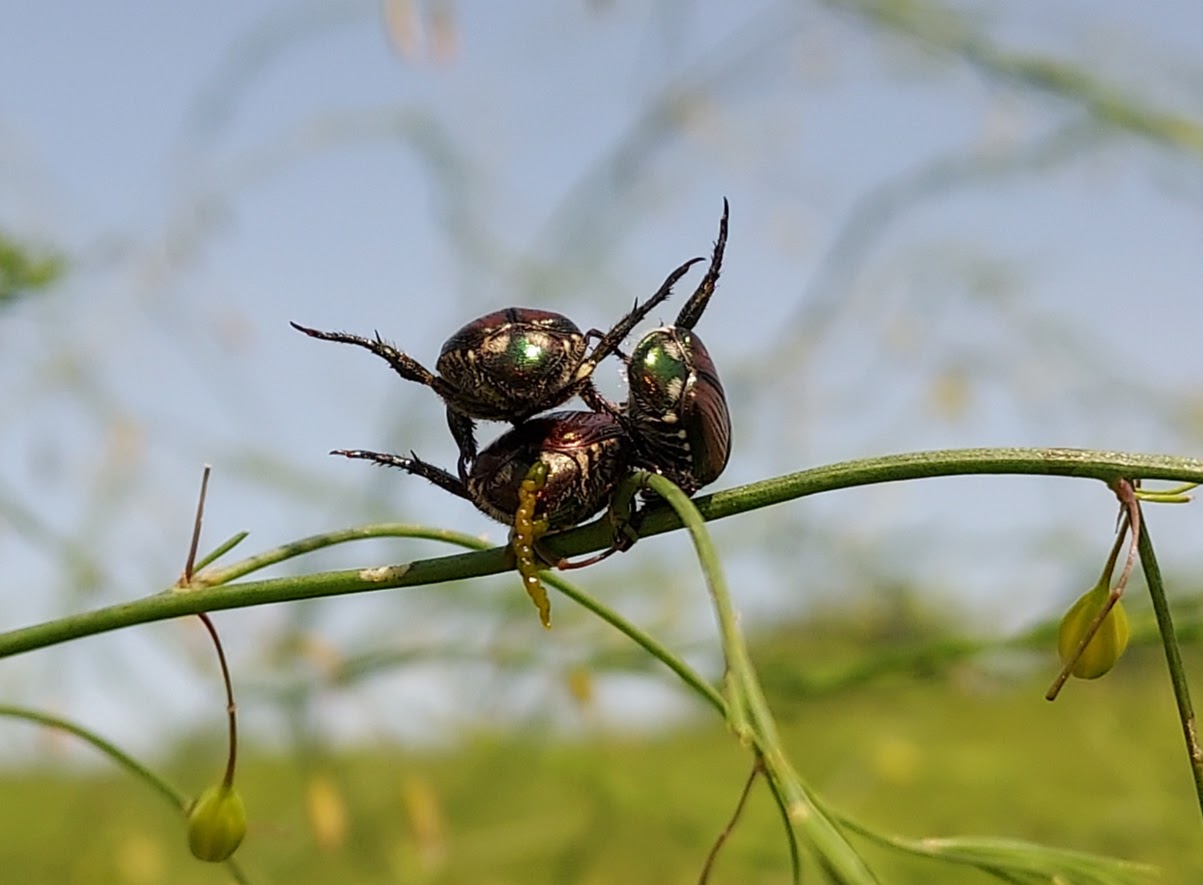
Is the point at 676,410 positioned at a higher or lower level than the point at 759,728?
higher

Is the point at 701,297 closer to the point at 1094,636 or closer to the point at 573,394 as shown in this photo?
the point at 573,394

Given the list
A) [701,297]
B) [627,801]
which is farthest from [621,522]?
[627,801]

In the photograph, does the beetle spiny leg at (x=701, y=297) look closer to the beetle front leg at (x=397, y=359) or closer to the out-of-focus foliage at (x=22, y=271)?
the beetle front leg at (x=397, y=359)

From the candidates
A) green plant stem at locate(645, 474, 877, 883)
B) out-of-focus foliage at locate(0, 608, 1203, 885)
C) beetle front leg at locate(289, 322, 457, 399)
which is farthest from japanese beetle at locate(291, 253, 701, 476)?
out-of-focus foliage at locate(0, 608, 1203, 885)

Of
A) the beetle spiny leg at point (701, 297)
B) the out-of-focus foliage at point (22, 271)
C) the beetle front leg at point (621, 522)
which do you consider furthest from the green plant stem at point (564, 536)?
the out-of-focus foliage at point (22, 271)

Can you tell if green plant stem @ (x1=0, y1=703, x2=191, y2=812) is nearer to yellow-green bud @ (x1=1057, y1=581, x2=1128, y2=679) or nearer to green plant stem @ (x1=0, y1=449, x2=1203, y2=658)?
green plant stem @ (x1=0, y1=449, x2=1203, y2=658)
